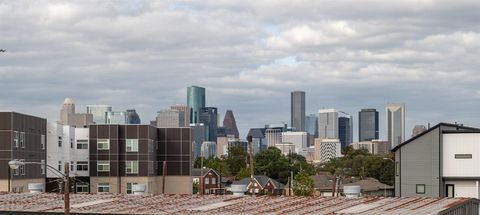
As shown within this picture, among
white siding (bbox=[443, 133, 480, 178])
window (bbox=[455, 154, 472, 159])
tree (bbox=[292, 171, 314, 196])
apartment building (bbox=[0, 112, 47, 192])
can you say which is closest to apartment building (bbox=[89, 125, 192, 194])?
apartment building (bbox=[0, 112, 47, 192])

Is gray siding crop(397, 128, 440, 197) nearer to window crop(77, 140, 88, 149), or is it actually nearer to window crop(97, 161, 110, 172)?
window crop(97, 161, 110, 172)

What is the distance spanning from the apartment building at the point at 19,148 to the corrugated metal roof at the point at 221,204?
146 feet

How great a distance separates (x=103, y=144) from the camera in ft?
378

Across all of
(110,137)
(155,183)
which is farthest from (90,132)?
(155,183)

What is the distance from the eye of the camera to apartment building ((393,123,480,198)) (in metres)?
75.9

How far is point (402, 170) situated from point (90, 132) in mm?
47879

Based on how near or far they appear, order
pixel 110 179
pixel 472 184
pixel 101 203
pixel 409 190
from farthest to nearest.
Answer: pixel 110 179 → pixel 409 190 → pixel 472 184 → pixel 101 203

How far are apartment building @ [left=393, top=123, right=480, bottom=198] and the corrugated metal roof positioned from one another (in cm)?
A: 3359

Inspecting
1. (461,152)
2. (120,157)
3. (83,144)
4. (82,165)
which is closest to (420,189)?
(461,152)

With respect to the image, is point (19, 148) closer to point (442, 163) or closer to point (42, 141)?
point (42, 141)

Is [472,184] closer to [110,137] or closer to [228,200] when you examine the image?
[228,200]

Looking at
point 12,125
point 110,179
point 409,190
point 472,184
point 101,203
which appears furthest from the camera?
point 110,179

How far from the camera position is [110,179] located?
377 ft

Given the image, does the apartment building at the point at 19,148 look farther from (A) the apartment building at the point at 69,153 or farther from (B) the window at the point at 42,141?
(A) the apartment building at the point at 69,153
